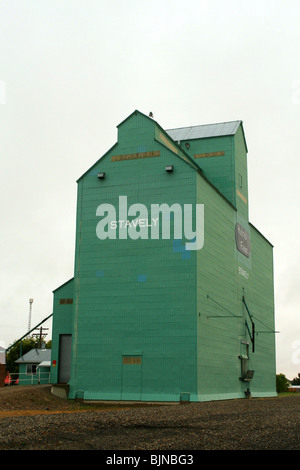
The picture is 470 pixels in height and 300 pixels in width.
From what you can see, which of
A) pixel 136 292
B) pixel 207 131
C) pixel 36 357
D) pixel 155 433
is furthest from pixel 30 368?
pixel 155 433

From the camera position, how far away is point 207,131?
179ft

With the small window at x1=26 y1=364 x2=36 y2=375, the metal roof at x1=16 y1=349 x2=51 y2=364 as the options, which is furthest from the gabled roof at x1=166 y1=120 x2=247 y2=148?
the small window at x1=26 y1=364 x2=36 y2=375

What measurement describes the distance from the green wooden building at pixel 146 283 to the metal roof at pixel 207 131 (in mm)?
8473

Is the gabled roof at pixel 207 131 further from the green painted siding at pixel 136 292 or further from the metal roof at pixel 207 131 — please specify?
the green painted siding at pixel 136 292

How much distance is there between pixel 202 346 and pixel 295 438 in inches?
919

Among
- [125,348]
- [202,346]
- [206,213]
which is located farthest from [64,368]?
[206,213]

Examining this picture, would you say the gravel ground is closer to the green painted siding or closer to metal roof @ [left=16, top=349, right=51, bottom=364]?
the green painted siding

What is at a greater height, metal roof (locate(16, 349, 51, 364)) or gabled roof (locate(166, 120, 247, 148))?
gabled roof (locate(166, 120, 247, 148))

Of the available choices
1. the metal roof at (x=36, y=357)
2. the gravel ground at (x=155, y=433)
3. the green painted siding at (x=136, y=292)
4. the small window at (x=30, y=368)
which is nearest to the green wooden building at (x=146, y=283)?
the green painted siding at (x=136, y=292)

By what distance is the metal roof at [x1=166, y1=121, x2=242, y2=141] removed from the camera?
2122 inches

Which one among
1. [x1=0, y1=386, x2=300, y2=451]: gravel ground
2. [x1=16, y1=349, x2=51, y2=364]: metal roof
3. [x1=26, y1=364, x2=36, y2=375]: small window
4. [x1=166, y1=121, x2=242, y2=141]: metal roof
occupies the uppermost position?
[x1=166, y1=121, x2=242, y2=141]: metal roof

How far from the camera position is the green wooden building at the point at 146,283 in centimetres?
3900

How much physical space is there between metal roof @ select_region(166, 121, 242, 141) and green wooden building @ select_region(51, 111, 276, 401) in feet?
27.8
